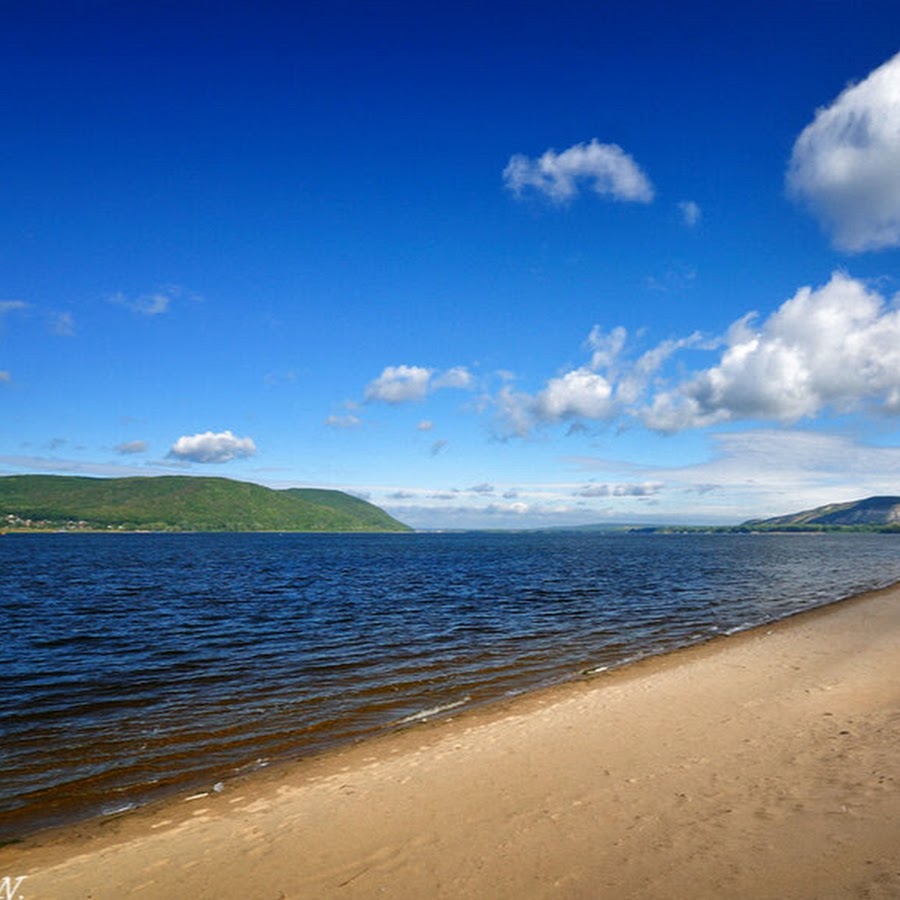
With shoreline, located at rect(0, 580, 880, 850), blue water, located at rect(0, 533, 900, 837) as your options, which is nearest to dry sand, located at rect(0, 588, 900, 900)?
shoreline, located at rect(0, 580, 880, 850)

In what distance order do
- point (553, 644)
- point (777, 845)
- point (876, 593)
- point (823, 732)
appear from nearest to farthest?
1. point (777, 845)
2. point (823, 732)
3. point (553, 644)
4. point (876, 593)

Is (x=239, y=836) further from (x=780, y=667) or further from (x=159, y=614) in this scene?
(x=159, y=614)

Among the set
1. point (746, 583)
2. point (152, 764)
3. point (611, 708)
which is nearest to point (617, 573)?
point (746, 583)

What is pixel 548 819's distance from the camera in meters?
9.49

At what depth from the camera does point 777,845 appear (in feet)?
26.7

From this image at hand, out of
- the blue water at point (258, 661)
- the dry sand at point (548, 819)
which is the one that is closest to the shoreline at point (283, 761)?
the blue water at point (258, 661)

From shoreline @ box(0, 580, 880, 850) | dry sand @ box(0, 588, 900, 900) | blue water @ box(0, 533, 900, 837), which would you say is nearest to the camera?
dry sand @ box(0, 588, 900, 900)

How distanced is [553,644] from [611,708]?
11021 mm

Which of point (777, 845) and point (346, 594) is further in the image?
point (346, 594)

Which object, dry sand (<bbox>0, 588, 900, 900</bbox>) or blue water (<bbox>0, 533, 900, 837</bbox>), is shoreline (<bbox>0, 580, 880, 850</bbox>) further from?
dry sand (<bbox>0, 588, 900, 900</bbox>)

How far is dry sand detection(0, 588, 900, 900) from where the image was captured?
25.2 ft

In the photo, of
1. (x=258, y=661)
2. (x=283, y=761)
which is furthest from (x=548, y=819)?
(x=258, y=661)

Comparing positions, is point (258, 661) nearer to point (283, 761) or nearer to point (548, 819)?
point (283, 761)

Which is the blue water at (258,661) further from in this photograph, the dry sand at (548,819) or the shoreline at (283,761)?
the dry sand at (548,819)
